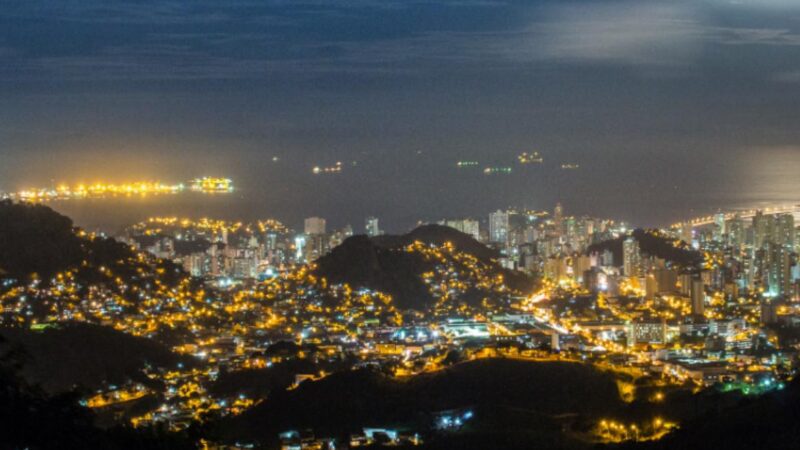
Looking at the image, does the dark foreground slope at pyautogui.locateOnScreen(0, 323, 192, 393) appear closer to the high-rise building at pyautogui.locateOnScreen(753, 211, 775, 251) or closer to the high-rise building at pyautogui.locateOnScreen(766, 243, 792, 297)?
the high-rise building at pyautogui.locateOnScreen(766, 243, 792, 297)

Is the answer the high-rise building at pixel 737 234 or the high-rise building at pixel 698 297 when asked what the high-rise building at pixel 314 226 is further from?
the high-rise building at pixel 698 297

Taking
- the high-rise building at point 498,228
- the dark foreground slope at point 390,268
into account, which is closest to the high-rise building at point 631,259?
the dark foreground slope at point 390,268

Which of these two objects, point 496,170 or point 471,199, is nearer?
point 471,199

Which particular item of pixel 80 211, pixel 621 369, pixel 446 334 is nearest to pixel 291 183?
pixel 80 211

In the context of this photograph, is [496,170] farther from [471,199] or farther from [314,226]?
[314,226]

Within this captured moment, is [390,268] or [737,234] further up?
[390,268]

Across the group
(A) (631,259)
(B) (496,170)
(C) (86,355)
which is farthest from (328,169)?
(C) (86,355)

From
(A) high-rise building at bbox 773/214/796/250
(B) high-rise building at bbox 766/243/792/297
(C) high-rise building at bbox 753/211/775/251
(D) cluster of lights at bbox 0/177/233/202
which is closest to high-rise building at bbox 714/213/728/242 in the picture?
(C) high-rise building at bbox 753/211/775/251

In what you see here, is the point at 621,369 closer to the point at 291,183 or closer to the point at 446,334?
the point at 446,334
